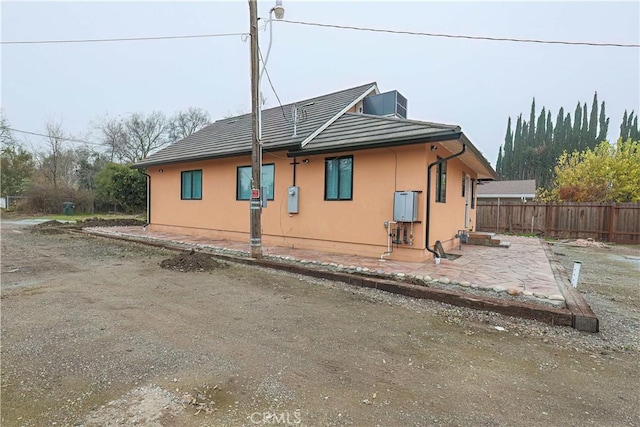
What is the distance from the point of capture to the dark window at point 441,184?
7.89 meters

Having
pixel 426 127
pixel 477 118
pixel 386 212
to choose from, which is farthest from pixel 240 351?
pixel 477 118

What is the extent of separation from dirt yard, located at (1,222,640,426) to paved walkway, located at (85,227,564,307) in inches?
33.5

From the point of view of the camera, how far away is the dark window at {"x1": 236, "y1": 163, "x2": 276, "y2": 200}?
9.43 m

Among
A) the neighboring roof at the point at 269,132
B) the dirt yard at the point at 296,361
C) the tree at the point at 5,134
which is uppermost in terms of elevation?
the tree at the point at 5,134

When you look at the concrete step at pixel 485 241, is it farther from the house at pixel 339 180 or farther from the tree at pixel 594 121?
the tree at pixel 594 121

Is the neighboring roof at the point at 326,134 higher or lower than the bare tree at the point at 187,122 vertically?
lower

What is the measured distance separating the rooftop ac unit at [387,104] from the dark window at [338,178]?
11.5 feet

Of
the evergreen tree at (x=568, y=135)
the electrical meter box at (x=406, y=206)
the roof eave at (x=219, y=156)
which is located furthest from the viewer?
the evergreen tree at (x=568, y=135)

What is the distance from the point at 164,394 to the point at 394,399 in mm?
1656

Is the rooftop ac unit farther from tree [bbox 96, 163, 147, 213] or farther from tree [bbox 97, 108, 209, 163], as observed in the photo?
tree [bbox 97, 108, 209, 163]

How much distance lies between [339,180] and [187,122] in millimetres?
35250

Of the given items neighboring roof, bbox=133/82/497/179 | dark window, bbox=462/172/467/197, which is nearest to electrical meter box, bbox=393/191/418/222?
neighboring roof, bbox=133/82/497/179

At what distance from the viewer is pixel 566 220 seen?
14.9m

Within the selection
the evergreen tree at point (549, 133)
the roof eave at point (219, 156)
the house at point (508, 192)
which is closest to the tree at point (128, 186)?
the roof eave at point (219, 156)
